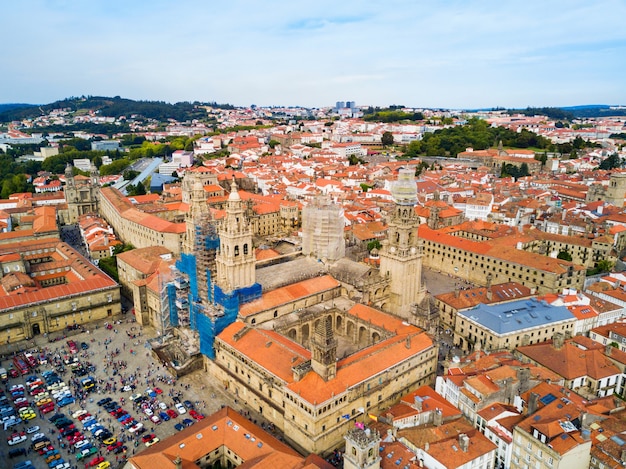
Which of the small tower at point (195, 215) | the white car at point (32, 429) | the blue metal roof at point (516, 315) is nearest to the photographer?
the white car at point (32, 429)

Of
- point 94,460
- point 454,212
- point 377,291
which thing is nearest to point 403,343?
point 377,291

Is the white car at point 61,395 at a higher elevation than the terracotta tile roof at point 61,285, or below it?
below

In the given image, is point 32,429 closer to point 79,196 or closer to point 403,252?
point 403,252

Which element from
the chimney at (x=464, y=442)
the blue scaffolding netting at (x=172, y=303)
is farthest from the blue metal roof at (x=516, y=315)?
the blue scaffolding netting at (x=172, y=303)

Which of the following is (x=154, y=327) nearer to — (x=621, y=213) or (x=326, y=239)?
(x=326, y=239)

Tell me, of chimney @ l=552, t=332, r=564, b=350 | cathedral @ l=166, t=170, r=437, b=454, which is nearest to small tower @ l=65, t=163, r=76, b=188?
cathedral @ l=166, t=170, r=437, b=454

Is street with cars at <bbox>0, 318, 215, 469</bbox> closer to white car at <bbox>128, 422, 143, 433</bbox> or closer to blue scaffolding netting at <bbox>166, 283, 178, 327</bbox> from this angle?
white car at <bbox>128, 422, 143, 433</bbox>

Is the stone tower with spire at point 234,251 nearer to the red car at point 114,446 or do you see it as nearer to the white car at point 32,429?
the red car at point 114,446
